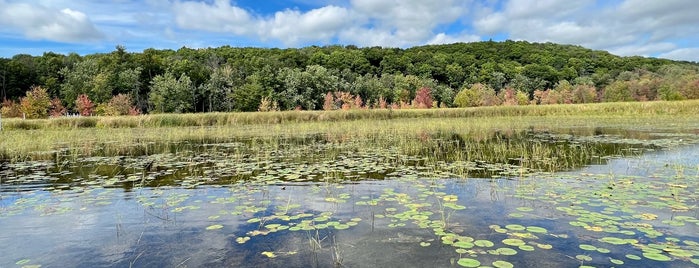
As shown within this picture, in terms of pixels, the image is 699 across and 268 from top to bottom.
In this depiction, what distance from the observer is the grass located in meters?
13.4

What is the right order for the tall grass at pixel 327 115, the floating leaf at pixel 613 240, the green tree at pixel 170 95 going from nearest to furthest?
the floating leaf at pixel 613 240, the tall grass at pixel 327 115, the green tree at pixel 170 95

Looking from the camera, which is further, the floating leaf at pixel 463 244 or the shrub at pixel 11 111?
the shrub at pixel 11 111

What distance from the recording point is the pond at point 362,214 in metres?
4.36

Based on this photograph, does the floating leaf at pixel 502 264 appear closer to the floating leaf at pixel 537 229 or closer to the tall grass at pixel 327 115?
the floating leaf at pixel 537 229

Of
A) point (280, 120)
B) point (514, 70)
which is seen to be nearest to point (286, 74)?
point (280, 120)

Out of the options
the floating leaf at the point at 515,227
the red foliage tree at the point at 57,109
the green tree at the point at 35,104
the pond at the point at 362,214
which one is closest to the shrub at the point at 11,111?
the green tree at the point at 35,104

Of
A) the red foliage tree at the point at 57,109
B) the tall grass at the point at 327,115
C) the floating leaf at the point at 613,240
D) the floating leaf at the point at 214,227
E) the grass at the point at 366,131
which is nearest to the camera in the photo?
the floating leaf at the point at 613,240

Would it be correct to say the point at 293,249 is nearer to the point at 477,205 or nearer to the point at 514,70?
the point at 477,205

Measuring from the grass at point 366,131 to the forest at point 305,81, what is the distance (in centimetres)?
2588

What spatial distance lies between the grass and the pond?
7.40 ft

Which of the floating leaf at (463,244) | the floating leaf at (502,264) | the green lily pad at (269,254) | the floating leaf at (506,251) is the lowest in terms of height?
the green lily pad at (269,254)

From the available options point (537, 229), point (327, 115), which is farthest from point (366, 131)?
point (537, 229)

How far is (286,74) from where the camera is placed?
77125 mm

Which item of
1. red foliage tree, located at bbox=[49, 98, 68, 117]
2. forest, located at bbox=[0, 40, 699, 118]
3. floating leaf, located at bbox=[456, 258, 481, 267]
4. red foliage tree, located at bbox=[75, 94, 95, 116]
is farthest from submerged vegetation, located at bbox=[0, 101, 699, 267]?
red foliage tree, located at bbox=[49, 98, 68, 117]
